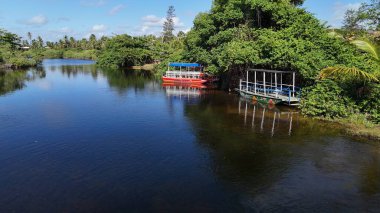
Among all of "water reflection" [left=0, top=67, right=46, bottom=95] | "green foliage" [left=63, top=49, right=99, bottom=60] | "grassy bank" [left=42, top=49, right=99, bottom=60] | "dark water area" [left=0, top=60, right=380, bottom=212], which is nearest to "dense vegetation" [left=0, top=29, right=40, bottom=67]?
"water reflection" [left=0, top=67, right=46, bottom=95]

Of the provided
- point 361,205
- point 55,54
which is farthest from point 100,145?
point 55,54

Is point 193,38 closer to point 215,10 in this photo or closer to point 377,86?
point 215,10

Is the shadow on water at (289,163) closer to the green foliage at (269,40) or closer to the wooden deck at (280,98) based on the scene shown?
the wooden deck at (280,98)

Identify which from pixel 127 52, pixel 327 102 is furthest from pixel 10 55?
pixel 327 102

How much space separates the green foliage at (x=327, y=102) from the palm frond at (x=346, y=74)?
0.56 m

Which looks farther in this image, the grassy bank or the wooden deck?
the grassy bank

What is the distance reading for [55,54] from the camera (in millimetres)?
161250

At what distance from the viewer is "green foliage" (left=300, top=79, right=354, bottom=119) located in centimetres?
2416

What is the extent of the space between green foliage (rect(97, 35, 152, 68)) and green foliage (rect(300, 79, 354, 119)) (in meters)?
68.0

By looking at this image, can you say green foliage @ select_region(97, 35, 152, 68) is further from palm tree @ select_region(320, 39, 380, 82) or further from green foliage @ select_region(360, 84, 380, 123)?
green foliage @ select_region(360, 84, 380, 123)

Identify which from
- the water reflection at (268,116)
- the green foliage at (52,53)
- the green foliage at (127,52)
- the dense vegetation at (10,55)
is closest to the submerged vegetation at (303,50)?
the water reflection at (268,116)

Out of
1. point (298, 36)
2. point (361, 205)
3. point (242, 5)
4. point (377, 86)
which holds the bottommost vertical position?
point (361, 205)

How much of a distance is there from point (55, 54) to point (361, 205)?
551 feet

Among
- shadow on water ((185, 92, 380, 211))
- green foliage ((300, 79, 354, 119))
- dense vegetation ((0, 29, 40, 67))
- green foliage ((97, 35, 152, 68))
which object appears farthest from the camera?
green foliage ((97, 35, 152, 68))
